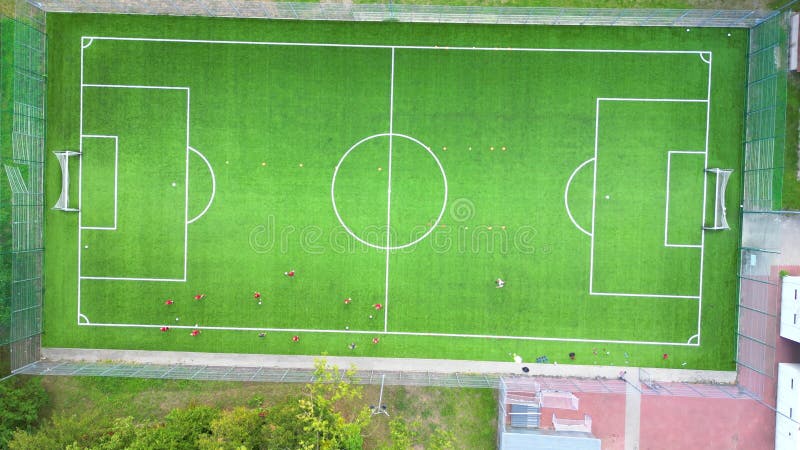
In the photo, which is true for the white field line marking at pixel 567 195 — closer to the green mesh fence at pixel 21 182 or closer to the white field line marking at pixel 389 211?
the white field line marking at pixel 389 211

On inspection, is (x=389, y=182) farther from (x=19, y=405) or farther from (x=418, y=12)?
(x=19, y=405)

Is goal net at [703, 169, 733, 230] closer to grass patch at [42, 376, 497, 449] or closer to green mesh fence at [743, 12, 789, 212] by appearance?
green mesh fence at [743, 12, 789, 212]

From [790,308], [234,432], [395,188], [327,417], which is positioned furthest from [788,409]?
[234,432]

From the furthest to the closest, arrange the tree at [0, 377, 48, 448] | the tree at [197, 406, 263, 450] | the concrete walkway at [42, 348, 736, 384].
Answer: the concrete walkway at [42, 348, 736, 384] < the tree at [0, 377, 48, 448] < the tree at [197, 406, 263, 450]

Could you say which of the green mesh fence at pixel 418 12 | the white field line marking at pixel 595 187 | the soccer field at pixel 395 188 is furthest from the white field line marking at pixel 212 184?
the white field line marking at pixel 595 187

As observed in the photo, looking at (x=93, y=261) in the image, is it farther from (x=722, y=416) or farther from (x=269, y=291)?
(x=722, y=416)

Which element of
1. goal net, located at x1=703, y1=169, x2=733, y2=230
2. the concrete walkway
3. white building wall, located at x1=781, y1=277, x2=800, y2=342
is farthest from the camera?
the concrete walkway

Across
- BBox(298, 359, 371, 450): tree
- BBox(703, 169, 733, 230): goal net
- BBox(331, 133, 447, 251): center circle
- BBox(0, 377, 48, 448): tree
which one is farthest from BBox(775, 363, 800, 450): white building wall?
BBox(0, 377, 48, 448): tree

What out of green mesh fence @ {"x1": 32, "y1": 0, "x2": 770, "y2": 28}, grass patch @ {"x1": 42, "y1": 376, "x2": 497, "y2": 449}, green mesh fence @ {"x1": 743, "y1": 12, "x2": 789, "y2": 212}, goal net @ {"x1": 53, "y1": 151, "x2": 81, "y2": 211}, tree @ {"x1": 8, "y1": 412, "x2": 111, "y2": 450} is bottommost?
tree @ {"x1": 8, "y1": 412, "x2": 111, "y2": 450}
